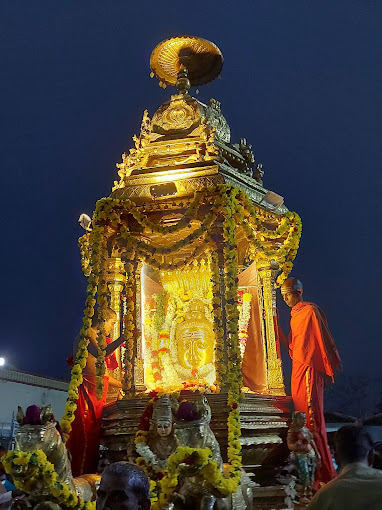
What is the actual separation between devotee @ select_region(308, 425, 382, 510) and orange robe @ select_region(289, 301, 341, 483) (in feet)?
14.5

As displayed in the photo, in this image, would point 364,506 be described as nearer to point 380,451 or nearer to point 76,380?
point 380,451

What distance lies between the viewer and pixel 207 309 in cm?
859

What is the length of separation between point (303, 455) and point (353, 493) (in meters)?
4.01

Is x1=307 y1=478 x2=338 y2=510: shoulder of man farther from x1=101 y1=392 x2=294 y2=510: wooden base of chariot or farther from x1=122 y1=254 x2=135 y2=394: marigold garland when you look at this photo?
x1=122 y1=254 x2=135 y2=394: marigold garland

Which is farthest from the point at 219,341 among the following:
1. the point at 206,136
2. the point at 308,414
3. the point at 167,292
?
the point at 206,136

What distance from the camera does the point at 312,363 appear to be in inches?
277

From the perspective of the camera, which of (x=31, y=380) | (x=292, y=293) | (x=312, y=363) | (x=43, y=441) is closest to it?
(x=43, y=441)

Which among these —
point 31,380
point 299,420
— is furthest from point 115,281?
point 31,380

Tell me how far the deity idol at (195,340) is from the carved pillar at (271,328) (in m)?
0.94

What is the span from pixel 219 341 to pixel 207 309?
1845 mm

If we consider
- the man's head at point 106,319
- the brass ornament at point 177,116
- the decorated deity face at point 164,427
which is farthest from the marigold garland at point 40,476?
the brass ornament at point 177,116

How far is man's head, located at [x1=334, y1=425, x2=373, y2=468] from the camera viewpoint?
2.36 meters

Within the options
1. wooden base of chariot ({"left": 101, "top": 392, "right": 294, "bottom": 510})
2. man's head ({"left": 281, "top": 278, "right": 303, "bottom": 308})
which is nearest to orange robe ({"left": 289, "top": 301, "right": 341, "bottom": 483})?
man's head ({"left": 281, "top": 278, "right": 303, "bottom": 308})

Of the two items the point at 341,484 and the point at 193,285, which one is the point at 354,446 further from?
the point at 193,285
